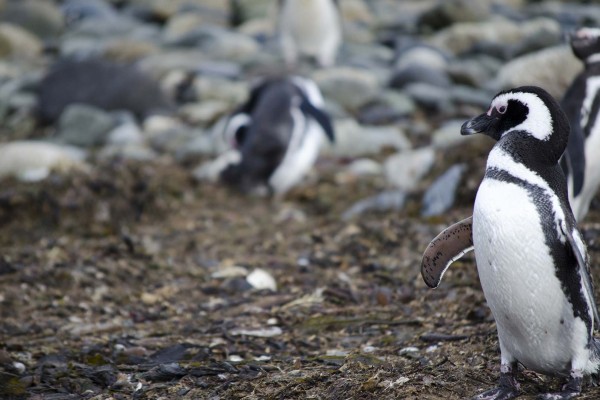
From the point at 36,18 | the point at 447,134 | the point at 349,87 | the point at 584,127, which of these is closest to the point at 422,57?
the point at 349,87

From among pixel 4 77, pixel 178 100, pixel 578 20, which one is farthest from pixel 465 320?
pixel 578 20

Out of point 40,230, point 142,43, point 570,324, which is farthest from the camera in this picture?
point 142,43

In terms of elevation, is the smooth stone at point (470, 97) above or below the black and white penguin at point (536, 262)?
above

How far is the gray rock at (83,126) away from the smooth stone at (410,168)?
3.93 metres

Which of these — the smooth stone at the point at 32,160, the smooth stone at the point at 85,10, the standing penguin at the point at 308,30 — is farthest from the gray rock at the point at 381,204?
the smooth stone at the point at 85,10

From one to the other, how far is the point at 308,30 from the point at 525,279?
10.7m

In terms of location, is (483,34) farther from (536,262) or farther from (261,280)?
(536,262)

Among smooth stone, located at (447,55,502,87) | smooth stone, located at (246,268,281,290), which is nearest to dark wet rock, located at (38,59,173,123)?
smooth stone, located at (447,55,502,87)

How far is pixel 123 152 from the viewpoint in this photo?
355 inches

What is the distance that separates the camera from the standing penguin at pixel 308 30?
13102 millimetres

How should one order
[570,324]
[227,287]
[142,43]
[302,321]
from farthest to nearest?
[142,43] → [227,287] → [302,321] → [570,324]

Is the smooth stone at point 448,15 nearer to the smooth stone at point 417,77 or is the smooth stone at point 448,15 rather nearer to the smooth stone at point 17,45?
the smooth stone at point 417,77

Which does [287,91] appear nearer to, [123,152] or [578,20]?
[123,152]

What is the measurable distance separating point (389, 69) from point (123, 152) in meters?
5.33
